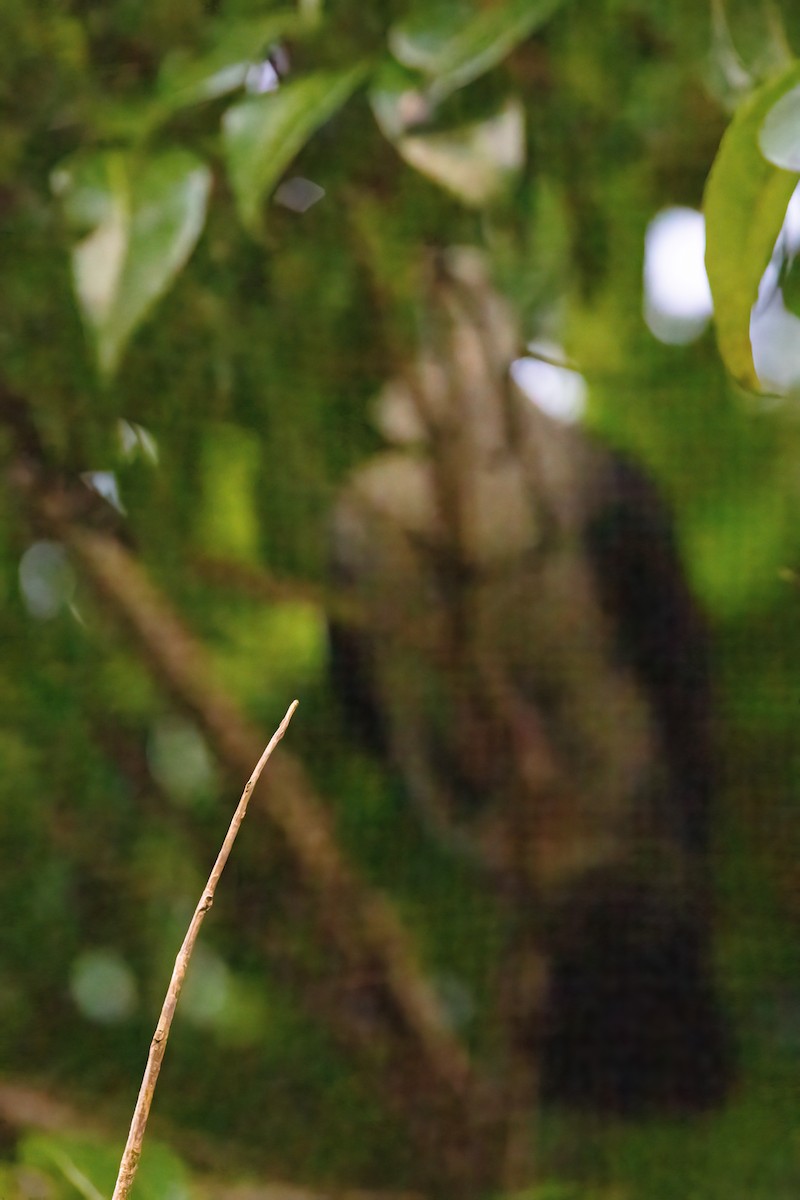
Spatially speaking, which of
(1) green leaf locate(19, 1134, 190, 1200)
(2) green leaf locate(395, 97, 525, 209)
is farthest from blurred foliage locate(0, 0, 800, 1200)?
(1) green leaf locate(19, 1134, 190, 1200)

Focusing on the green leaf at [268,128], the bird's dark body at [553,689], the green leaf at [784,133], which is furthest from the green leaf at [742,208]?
the bird's dark body at [553,689]

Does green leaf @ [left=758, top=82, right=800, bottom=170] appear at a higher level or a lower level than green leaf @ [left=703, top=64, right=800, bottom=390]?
higher

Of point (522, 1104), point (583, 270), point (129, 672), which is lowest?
point (522, 1104)

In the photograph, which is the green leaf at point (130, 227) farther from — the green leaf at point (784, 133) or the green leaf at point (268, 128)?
the green leaf at point (784, 133)

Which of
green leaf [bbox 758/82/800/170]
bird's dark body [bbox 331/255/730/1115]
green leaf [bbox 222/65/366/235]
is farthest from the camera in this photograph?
bird's dark body [bbox 331/255/730/1115]

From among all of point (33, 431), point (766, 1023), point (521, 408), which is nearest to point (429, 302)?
point (521, 408)

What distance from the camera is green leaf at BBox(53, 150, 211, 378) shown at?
0.29m

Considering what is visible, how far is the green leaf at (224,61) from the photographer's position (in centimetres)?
30

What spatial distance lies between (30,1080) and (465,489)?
0.28 meters

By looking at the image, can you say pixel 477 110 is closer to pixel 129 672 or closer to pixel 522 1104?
pixel 129 672

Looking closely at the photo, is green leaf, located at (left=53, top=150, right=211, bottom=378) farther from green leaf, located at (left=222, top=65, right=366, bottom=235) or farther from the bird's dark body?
the bird's dark body

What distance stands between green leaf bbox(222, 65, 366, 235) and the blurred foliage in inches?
1.7

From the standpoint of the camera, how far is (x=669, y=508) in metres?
0.44

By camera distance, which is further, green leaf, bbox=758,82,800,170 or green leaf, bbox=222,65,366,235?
green leaf, bbox=222,65,366,235
